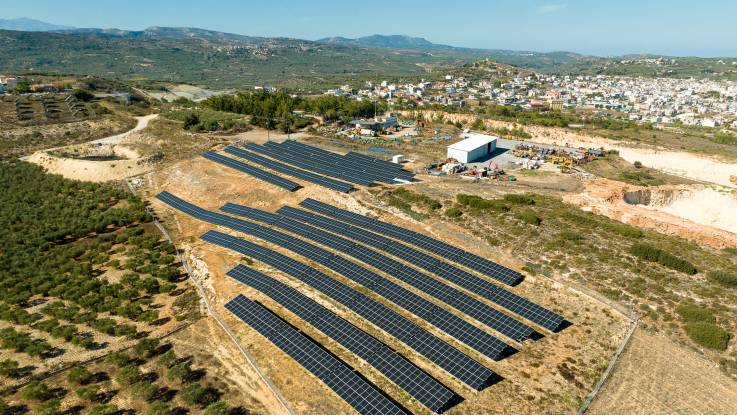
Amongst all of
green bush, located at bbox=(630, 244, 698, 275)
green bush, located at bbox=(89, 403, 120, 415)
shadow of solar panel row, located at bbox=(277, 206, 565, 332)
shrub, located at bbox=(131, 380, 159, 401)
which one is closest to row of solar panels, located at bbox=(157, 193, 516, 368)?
shadow of solar panel row, located at bbox=(277, 206, 565, 332)

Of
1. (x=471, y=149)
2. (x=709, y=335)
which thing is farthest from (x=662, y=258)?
(x=471, y=149)

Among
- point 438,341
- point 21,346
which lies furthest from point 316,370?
point 21,346

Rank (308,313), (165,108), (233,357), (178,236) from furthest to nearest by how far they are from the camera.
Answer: (165,108) → (178,236) → (308,313) → (233,357)

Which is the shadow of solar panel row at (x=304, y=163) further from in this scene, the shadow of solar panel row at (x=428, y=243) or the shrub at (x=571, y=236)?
the shrub at (x=571, y=236)

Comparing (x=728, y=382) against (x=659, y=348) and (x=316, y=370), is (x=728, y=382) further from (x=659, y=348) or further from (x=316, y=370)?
(x=316, y=370)

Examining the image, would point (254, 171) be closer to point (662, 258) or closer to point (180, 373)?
point (180, 373)

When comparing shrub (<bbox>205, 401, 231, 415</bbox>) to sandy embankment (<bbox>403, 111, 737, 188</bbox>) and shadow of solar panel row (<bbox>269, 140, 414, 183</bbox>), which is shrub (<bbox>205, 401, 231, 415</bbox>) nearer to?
shadow of solar panel row (<bbox>269, 140, 414, 183</bbox>)
